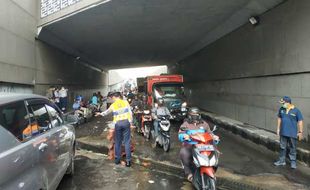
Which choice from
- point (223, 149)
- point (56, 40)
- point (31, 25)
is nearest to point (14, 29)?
point (31, 25)

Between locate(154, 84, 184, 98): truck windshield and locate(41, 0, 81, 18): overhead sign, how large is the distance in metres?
6.01

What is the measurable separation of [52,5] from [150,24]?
16.1 ft

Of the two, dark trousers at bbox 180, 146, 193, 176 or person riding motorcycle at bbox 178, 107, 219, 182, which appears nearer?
person riding motorcycle at bbox 178, 107, 219, 182

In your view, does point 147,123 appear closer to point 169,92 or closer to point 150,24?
point 169,92

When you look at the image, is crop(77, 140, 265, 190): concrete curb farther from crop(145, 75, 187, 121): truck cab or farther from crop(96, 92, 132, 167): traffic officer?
crop(145, 75, 187, 121): truck cab

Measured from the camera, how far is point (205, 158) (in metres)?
4.90

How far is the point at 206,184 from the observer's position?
200 inches

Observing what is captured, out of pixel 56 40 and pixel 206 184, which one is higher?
pixel 56 40

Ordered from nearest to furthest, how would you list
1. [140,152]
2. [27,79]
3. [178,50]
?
[140,152] < [27,79] < [178,50]

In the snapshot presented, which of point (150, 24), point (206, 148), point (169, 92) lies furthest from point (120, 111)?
point (150, 24)

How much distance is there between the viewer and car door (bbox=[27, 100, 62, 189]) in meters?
3.90

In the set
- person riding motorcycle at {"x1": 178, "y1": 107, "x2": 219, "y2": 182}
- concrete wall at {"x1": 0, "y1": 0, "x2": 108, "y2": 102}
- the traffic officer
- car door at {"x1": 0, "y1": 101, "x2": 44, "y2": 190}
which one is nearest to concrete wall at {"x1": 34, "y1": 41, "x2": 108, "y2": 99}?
concrete wall at {"x1": 0, "y1": 0, "x2": 108, "y2": 102}

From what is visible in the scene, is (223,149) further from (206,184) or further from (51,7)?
(51,7)

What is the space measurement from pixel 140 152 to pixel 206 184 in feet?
12.8
